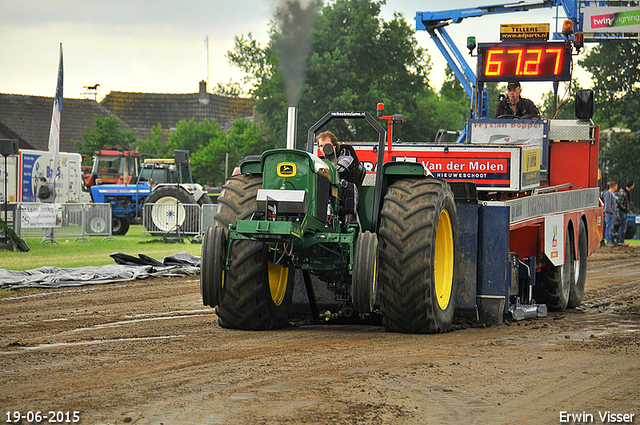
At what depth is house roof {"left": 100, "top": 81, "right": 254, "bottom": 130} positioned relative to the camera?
209 feet

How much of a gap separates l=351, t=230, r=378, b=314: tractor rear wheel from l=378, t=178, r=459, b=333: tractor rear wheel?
1.18ft

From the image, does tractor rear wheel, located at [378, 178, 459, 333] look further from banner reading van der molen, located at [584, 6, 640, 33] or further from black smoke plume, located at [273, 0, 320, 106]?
banner reading van der molen, located at [584, 6, 640, 33]

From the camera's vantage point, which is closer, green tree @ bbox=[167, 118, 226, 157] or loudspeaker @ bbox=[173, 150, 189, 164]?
loudspeaker @ bbox=[173, 150, 189, 164]

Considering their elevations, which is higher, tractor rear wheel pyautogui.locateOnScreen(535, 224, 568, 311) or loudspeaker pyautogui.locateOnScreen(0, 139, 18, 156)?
loudspeaker pyautogui.locateOnScreen(0, 139, 18, 156)

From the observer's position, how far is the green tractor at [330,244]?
7027mm

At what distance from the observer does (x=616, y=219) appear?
25.8 metres

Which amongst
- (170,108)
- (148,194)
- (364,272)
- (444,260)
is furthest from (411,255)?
(170,108)

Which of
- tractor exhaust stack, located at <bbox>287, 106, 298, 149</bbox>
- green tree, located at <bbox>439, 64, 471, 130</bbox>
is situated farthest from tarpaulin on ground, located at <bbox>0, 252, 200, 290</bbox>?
green tree, located at <bbox>439, 64, 471, 130</bbox>

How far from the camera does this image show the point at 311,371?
586 centimetres

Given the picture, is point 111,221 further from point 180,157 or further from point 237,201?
point 237,201

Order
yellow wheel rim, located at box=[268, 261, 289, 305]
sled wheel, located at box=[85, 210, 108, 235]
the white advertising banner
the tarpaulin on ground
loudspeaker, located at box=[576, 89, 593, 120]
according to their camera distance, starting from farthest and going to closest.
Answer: sled wheel, located at box=[85, 210, 108, 235] → the white advertising banner → the tarpaulin on ground → loudspeaker, located at box=[576, 89, 593, 120] → yellow wheel rim, located at box=[268, 261, 289, 305]

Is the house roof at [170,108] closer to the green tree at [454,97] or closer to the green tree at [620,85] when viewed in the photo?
the green tree at [454,97]

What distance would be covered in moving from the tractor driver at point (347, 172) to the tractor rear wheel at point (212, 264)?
48.2 inches

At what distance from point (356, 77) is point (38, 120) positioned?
2110 centimetres
